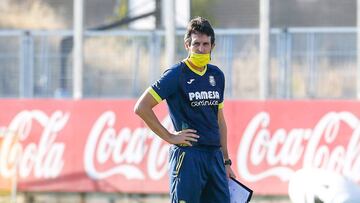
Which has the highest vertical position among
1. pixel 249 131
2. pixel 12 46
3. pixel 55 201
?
pixel 12 46

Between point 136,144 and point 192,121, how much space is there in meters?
6.69

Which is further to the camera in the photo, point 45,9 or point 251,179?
point 45,9

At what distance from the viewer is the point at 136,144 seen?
13672mm

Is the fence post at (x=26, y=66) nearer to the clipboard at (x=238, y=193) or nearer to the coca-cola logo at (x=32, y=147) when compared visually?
the coca-cola logo at (x=32, y=147)

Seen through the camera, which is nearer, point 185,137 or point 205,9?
point 185,137

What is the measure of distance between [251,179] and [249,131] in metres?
0.59

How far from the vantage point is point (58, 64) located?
14.0 metres

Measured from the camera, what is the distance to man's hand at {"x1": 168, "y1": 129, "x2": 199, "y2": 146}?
6961mm

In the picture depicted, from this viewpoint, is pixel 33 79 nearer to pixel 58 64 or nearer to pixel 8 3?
pixel 58 64

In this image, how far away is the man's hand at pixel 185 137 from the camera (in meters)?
6.96

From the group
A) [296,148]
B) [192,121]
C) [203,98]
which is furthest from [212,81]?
[296,148]

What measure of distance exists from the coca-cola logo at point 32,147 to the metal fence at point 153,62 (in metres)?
0.34

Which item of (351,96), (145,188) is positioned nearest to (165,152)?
(145,188)

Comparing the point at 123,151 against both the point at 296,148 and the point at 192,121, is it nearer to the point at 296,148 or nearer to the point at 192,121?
the point at 296,148
